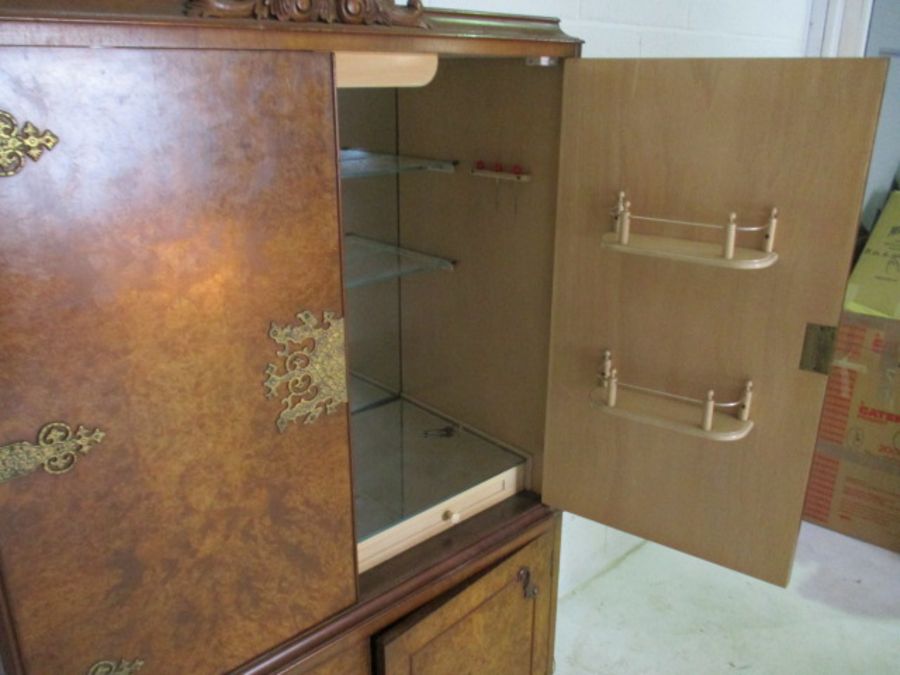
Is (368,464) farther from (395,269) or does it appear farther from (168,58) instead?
(168,58)

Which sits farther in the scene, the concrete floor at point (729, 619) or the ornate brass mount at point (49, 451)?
the concrete floor at point (729, 619)

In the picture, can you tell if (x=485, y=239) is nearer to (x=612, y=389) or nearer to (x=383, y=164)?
(x=383, y=164)

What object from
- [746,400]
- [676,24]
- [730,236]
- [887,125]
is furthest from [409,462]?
[887,125]

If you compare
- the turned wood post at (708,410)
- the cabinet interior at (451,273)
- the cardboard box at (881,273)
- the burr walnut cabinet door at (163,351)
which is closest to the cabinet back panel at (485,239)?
the cabinet interior at (451,273)

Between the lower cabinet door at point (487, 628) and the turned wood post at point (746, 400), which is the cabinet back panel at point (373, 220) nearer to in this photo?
the lower cabinet door at point (487, 628)

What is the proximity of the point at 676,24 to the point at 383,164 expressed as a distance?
2.94ft

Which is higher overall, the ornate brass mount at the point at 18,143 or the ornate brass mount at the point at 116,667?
the ornate brass mount at the point at 18,143

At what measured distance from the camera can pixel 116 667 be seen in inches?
35.9

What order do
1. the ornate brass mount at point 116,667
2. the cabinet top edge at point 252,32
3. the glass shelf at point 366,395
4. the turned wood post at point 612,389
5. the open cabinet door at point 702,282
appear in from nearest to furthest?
the cabinet top edge at point 252,32
the ornate brass mount at point 116,667
the open cabinet door at point 702,282
the turned wood post at point 612,389
the glass shelf at point 366,395

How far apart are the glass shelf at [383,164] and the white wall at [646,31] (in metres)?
0.31

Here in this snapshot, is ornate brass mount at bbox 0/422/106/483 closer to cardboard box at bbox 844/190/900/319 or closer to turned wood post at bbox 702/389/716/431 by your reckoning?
turned wood post at bbox 702/389/716/431

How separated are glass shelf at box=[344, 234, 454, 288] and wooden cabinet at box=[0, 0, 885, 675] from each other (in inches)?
0.9

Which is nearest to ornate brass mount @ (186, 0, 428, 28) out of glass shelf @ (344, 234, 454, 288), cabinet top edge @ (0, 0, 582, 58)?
cabinet top edge @ (0, 0, 582, 58)

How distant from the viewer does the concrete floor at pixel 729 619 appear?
1.92 metres
